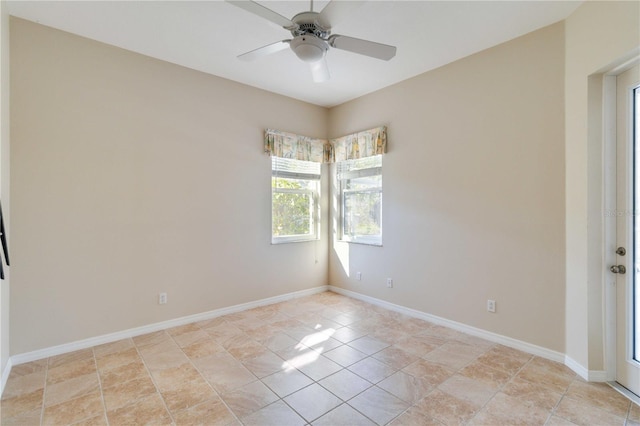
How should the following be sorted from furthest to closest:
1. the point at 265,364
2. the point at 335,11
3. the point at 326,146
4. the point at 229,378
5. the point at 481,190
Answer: the point at 326,146, the point at 481,190, the point at 265,364, the point at 229,378, the point at 335,11

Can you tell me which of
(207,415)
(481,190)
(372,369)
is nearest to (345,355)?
(372,369)

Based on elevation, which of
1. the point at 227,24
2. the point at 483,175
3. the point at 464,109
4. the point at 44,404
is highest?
the point at 227,24

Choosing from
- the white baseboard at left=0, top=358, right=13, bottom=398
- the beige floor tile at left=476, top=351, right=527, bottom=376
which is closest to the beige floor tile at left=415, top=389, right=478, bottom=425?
the beige floor tile at left=476, top=351, right=527, bottom=376

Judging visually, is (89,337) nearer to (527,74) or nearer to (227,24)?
(227,24)

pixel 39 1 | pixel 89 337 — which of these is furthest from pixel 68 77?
pixel 89 337

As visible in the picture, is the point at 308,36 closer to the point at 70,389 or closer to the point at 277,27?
the point at 277,27

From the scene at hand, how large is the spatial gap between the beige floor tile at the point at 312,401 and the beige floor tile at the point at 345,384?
5 centimetres

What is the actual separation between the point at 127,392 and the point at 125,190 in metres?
1.85

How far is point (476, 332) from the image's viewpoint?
10.3ft

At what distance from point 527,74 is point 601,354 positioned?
2391 mm

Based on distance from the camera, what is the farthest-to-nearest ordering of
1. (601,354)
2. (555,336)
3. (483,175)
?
(483,175), (555,336), (601,354)

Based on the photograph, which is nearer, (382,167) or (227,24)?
(227,24)

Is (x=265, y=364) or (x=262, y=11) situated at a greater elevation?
(x=262, y=11)

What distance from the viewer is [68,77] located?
2.77m
